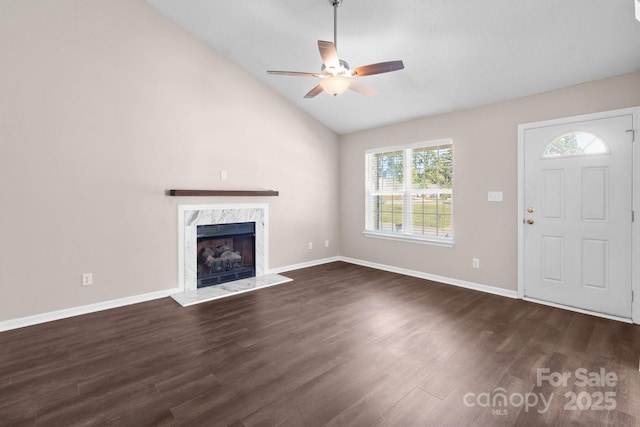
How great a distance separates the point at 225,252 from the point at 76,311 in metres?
1.82

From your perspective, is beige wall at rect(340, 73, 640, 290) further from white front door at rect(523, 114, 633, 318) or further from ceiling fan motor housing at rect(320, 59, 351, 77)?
ceiling fan motor housing at rect(320, 59, 351, 77)

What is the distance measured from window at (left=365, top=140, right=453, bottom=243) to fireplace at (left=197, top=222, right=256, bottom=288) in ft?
7.19

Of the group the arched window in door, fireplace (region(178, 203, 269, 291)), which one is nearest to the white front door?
the arched window in door

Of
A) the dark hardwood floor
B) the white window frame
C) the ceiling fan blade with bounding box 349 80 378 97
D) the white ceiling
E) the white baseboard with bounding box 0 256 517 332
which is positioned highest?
the white ceiling

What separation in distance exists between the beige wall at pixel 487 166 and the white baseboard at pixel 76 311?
3696 millimetres

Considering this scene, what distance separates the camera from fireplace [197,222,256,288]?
168 inches

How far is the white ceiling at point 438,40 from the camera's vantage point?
2.64 m

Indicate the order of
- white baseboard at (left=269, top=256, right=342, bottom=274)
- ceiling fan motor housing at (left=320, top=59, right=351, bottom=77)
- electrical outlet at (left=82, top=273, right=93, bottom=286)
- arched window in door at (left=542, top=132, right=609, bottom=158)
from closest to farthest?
ceiling fan motor housing at (left=320, top=59, right=351, bottom=77), arched window in door at (left=542, top=132, right=609, bottom=158), electrical outlet at (left=82, top=273, right=93, bottom=286), white baseboard at (left=269, top=256, right=342, bottom=274)

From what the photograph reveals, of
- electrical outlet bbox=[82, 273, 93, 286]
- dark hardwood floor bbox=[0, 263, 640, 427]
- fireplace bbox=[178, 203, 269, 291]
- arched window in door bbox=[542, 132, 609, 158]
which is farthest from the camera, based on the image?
fireplace bbox=[178, 203, 269, 291]

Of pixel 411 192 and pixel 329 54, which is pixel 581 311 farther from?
pixel 329 54


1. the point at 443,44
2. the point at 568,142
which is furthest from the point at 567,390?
the point at 443,44

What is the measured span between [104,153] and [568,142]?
525 centimetres

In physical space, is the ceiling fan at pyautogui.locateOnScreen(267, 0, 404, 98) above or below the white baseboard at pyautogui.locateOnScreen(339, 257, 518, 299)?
above

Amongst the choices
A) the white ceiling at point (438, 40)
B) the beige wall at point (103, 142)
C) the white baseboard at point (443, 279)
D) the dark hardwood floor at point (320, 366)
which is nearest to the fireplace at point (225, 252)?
the beige wall at point (103, 142)
